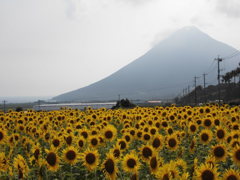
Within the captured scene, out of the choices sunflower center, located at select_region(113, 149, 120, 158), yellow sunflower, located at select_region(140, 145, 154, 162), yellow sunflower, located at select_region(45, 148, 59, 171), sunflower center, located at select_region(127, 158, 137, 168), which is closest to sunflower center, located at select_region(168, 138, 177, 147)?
yellow sunflower, located at select_region(140, 145, 154, 162)

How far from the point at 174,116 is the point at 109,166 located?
7.27 metres

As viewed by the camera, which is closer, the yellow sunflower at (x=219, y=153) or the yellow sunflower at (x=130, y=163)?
the yellow sunflower at (x=130, y=163)

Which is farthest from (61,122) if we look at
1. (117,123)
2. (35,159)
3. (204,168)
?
(204,168)

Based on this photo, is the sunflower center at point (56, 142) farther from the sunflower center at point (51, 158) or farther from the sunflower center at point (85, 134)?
the sunflower center at point (51, 158)

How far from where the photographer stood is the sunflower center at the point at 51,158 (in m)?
5.41

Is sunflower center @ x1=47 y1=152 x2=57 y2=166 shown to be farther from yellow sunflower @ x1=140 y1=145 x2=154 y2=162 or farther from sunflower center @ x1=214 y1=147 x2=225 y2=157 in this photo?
sunflower center @ x1=214 y1=147 x2=225 y2=157

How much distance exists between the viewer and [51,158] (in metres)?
5.41

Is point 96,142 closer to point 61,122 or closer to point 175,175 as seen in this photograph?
point 175,175

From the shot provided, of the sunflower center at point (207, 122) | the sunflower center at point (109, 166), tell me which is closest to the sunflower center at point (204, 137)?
the sunflower center at point (207, 122)

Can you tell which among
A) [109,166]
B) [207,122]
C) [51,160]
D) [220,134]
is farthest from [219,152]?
[207,122]

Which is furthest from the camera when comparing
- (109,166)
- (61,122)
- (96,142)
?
(61,122)

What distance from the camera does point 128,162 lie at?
545 centimetres

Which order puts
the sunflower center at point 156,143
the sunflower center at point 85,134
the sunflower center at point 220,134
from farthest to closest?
the sunflower center at point 85,134 < the sunflower center at point 220,134 < the sunflower center at point 156,143

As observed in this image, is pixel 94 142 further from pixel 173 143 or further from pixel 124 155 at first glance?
pixel 173 143
